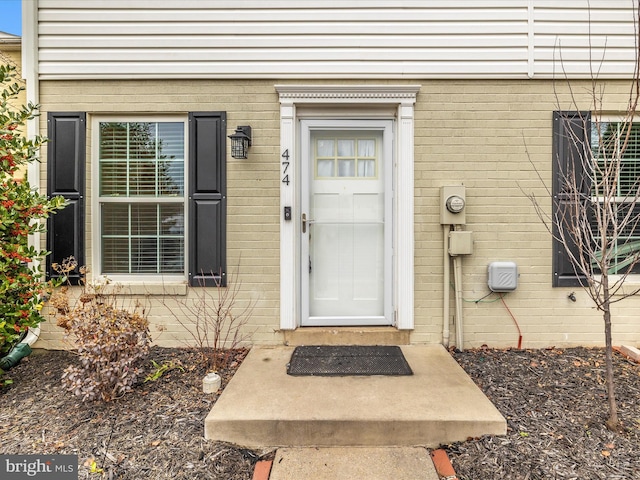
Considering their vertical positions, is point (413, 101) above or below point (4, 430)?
above

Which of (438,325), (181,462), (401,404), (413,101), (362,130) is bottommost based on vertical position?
(181,462)

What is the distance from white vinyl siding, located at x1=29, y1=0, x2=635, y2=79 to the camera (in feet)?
10.7

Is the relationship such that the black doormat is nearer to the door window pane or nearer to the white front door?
the white front door

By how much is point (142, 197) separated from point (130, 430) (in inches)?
83.5

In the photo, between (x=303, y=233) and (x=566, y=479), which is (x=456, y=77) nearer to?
(x=303, y=233)

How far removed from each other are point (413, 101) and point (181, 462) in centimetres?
335

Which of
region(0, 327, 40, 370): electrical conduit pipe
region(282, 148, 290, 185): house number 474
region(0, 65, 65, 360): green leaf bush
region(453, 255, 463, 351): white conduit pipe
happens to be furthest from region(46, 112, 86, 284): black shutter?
region(453, 255, 463, 351): white conduit pipe

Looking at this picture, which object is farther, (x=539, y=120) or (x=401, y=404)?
(x=539, y=120)

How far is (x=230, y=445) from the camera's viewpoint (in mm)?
2121

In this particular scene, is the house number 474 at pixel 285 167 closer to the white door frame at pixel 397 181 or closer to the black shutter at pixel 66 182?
the white door frame at pixel 397 181

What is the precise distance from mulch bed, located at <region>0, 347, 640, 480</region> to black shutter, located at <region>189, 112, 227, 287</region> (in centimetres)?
85

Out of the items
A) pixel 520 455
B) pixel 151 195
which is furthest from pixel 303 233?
pixel 520 455

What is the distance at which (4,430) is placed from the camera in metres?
2.23

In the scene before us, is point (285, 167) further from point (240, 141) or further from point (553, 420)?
point (553, 420)
